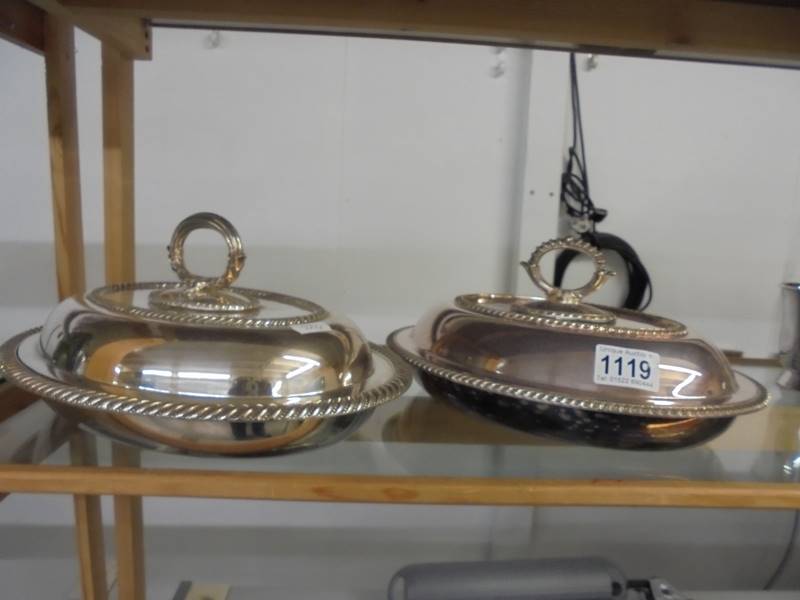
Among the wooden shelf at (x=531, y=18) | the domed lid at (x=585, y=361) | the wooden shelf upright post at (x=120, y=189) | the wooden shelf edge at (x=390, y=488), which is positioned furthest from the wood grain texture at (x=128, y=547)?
the wooden shelf at (x=531, y=18)

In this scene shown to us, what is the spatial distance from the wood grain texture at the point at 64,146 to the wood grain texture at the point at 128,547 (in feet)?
0.65

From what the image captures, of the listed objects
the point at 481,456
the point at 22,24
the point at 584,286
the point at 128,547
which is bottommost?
the point at 128,547

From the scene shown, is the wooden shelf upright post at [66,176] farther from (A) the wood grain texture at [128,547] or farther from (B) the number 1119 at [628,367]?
(B) the number 1119 at [628,367]

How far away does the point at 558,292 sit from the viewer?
423 mm

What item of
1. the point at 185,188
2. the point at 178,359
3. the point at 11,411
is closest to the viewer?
the point at 178,359

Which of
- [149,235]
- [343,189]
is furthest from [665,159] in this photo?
[149,235]

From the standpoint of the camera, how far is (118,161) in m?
0.51

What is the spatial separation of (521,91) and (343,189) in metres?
0.23

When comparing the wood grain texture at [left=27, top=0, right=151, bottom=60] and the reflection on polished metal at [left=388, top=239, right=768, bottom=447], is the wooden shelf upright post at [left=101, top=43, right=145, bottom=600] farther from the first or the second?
the reflection on polished metal at [left=388, top=239, right=768, bottom=447]

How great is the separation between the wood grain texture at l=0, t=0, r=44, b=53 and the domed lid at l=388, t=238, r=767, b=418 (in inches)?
13.7

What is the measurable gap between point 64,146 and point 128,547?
1.08ft

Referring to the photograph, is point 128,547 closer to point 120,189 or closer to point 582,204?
point 120,189

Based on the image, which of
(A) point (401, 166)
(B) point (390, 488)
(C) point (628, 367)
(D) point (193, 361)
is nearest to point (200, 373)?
(D) point (193, 361)

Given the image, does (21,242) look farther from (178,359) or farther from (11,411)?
(178,359)
